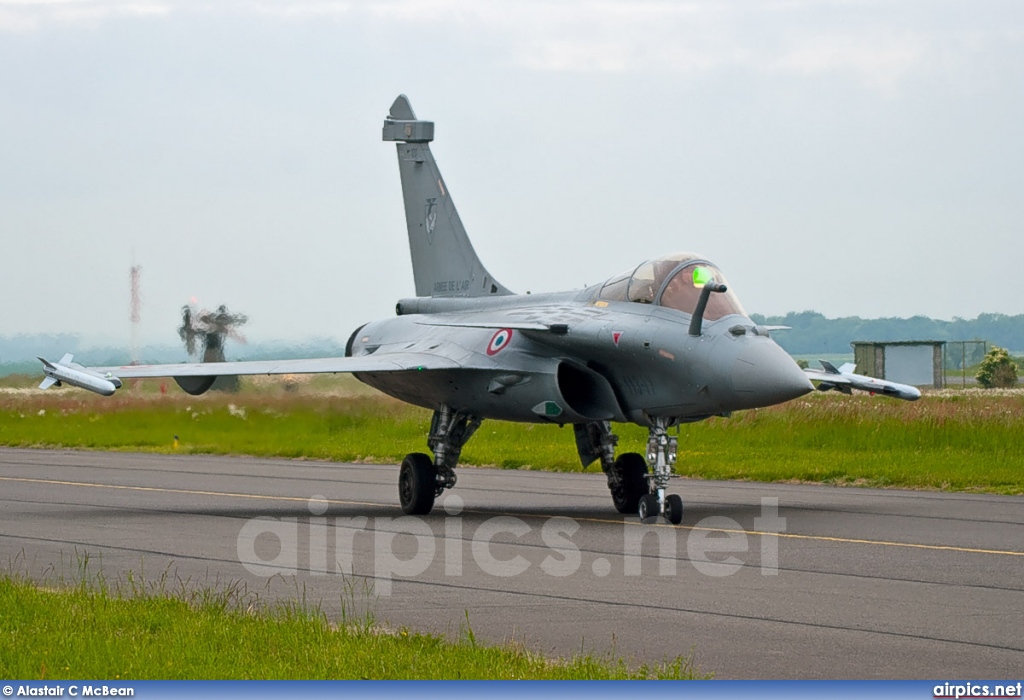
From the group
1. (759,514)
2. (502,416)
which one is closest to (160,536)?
(502,416)

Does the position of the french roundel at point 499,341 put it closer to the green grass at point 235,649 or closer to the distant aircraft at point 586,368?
the distant aircraft at point 586,368

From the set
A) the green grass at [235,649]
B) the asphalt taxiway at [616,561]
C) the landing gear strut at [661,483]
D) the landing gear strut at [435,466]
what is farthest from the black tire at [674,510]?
the green grass at [235,649]

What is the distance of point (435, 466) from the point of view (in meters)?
17.1

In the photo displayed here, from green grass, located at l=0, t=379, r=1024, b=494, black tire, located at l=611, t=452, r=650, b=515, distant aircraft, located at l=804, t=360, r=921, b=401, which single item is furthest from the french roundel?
green grass, located at l=0, t=379, r=1024, b=494

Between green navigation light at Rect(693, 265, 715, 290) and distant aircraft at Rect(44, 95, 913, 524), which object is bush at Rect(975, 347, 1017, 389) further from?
green navigation light at Rect(693, 265, 715, 290)

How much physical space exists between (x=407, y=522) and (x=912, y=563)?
5.90m

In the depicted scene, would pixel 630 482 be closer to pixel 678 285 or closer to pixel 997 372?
pixel 678 285

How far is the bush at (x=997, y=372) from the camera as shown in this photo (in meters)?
76.4

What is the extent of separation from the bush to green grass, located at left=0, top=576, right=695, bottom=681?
232 ft

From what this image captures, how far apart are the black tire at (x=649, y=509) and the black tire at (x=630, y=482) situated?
173 centimetres

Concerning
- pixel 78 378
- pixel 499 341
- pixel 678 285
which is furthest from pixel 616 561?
pixel 78 378

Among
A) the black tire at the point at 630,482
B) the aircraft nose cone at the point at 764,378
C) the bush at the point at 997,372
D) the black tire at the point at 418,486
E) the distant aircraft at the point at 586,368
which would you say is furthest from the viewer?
the bush at the point at 997,372

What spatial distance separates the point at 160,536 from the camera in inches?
569

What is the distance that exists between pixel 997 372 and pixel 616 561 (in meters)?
69.9
